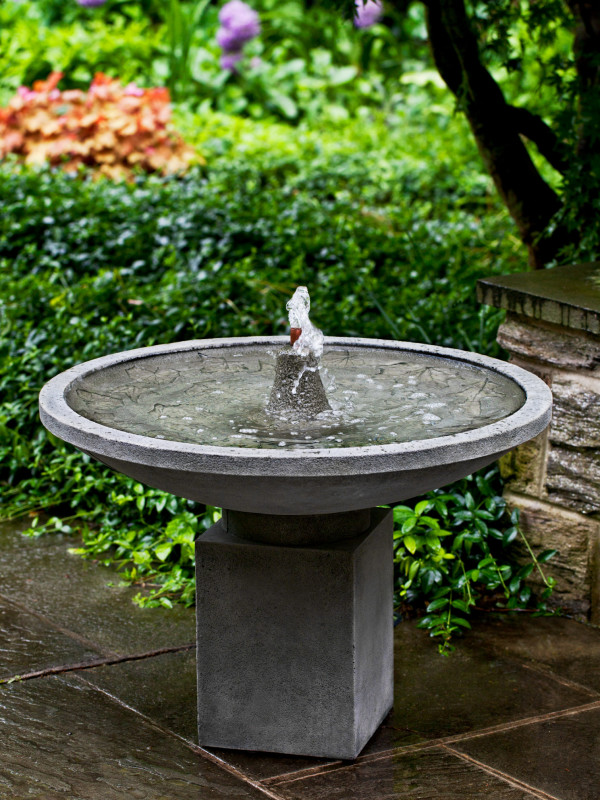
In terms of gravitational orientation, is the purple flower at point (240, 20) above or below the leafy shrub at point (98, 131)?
above

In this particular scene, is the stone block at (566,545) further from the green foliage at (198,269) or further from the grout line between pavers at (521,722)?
the green foliage at (198,269)

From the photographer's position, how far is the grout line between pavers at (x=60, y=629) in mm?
3154

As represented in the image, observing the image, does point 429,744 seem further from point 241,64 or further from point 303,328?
point 241,64

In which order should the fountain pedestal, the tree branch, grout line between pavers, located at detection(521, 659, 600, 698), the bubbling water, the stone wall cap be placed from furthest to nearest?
the tree branch < the stone wall cap < grout line between pavers, located at detection(521, 659, 600, 698) < the fountain pedestal < the bubbling water

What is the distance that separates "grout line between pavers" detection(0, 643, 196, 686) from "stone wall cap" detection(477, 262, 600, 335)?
58.8 inches

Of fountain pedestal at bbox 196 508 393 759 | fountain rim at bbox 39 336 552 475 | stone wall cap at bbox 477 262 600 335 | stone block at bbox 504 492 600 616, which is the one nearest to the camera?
fountain rim at bbox 39 336 552 475

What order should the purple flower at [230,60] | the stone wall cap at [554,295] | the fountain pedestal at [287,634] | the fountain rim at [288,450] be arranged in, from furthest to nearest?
the purple flower at [230,60] → the stone wall cap at [554,295] → the fountain pedestal at [287,634] → the fountain rim at [288,450]

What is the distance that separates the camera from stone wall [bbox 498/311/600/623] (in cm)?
324

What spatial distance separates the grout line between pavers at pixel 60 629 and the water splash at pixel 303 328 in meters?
1.21

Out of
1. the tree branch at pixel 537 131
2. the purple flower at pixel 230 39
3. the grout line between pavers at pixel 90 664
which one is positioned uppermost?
the purple flower at pixel 230 39

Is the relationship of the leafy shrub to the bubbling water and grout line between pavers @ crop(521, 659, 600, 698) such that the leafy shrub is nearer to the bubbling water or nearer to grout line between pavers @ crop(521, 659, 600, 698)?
the bubbling water

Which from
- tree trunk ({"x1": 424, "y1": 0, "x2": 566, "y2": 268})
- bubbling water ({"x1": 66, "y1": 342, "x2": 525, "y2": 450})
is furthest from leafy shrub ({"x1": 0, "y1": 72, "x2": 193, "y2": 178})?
bubbling water ({"x1": 66, "y1": 342, "x2": 525, "y2": 450})

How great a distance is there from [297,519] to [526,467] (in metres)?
1.25

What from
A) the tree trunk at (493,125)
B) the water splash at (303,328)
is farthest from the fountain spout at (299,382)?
the tree trunk at (493,125)
